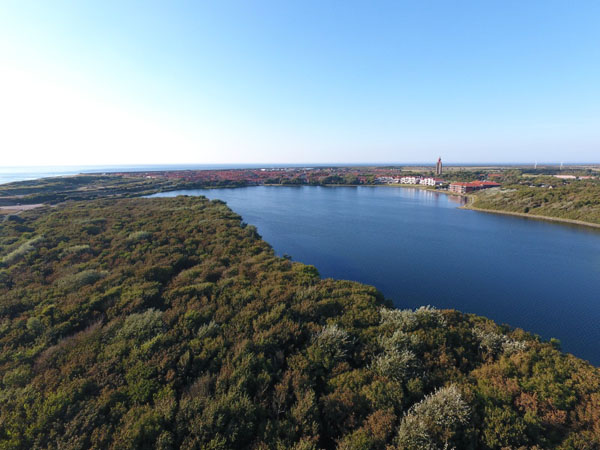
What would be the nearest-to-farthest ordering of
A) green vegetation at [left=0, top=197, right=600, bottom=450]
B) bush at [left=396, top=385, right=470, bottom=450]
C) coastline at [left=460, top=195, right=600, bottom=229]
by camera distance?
bush at [left=396, top=385, right=470, bottom=450] → green vegetation at [left=0, top=197, right=600, bottom=450] → coastline at [left=460, top=195, right=600, bottom=229]

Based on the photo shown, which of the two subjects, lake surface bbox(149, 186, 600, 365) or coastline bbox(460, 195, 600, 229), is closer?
lake surface bbox(149, 186, 600, 365)

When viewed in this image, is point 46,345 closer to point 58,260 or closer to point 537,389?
point 58,260

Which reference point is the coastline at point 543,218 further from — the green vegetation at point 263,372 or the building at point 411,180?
the building at point 411,180

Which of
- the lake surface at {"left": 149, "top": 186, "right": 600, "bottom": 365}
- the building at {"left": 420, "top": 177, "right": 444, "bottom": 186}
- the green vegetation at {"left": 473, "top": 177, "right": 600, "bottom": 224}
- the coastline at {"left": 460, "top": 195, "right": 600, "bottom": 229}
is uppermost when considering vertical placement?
the building at {"left": 420, "top": 177, "right": 444, "bottom": 186}

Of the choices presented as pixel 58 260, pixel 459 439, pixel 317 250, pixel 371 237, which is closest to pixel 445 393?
pixel 459 439

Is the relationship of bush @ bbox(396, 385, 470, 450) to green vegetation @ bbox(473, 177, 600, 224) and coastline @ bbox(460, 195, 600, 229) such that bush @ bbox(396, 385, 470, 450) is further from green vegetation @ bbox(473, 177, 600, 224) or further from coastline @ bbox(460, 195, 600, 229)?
green vegetation @ bbox(473, 177, 600, 224)

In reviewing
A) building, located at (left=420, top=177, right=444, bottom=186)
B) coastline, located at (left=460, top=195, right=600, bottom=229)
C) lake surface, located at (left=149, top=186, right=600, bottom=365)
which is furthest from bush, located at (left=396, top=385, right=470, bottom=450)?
building, located at (left=420, top=177, right=444, bottom=186)

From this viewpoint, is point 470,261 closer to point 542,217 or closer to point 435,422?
point 435,422
